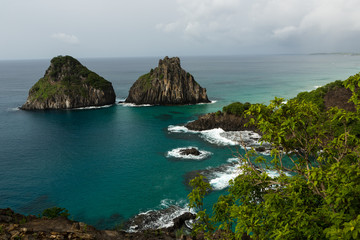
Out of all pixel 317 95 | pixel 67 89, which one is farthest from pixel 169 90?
pixel 317 95

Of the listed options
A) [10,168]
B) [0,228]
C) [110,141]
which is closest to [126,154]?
[110,141]

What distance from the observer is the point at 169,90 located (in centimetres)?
12925

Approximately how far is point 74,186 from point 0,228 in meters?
26.4

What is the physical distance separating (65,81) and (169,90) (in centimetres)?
5524

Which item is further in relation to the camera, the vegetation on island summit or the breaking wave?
the breaking wave

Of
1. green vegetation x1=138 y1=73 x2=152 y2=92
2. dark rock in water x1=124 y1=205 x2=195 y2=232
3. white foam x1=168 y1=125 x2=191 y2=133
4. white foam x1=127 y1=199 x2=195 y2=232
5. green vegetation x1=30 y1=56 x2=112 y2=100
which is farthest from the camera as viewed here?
green vegetation x1=138 y1=73 x2=152 y2=92

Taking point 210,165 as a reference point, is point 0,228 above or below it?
above

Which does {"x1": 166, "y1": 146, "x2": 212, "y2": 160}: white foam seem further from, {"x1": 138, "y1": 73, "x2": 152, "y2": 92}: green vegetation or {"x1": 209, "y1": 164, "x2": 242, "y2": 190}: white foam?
{"x1": 138, "y1": 73, "x2": 152, "y2": 92}: green vegetation

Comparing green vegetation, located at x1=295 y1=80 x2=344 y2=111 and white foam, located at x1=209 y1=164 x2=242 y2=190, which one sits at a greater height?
green vegetation, located at x1=295 y1=80 x2=344 y2=111

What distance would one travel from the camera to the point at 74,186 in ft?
158

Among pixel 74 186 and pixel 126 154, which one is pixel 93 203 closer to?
pixel 74 186

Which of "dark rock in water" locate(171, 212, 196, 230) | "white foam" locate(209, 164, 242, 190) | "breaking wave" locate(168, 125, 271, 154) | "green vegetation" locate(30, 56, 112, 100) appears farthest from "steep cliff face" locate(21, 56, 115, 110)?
"dark rock in water" locate(171, 212, 196, 230)

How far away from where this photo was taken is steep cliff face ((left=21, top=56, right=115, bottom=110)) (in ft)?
403

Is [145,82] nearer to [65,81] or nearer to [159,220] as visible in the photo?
[65,81]
